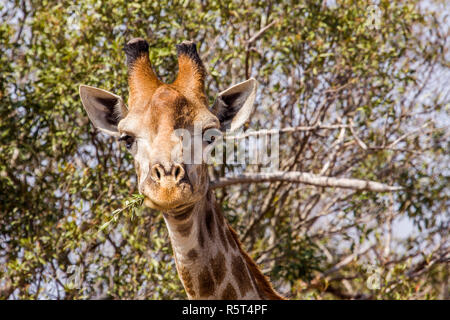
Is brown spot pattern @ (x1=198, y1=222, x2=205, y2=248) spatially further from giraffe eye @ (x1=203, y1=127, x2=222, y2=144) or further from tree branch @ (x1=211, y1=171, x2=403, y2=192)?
tree branch @ (x1=211, y1=171, x2=403, y2=192)

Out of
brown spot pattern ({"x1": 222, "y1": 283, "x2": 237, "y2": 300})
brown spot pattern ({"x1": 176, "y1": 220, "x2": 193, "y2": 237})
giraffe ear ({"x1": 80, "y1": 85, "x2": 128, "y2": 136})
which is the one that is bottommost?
brown spot pattern ({"x1": 222, "y1": 283, "x2": 237, "y2": 300})

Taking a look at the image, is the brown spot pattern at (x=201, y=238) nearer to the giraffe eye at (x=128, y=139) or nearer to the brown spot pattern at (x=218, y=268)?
the brown spot pattern at (x=218, y=268)

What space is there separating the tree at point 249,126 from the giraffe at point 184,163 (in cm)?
222

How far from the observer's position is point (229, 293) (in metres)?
4.64

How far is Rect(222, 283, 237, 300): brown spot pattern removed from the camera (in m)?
4.63

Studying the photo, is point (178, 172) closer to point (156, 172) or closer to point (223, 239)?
point (156, 172)

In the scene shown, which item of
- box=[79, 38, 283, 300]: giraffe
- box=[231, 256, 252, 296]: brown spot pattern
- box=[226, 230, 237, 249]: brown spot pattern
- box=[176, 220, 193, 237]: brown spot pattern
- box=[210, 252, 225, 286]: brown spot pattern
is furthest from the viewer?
box=[226, 230, 237, 249]: brown spot pattern

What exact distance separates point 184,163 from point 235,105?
1.06 metres

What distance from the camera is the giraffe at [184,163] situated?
3982 millimetres

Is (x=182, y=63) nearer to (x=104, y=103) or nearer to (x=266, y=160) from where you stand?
(x=104, y=103)

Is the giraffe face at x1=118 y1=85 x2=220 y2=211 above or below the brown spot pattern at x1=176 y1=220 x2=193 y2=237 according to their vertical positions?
above

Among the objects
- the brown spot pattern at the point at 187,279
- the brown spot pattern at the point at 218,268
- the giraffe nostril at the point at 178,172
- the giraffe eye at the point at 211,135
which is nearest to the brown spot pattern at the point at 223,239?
the brown spot pattern at the point at 218,268

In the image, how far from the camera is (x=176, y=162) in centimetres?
400

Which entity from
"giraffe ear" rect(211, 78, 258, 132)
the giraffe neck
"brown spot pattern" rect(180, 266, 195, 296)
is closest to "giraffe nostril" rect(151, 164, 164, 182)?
the giraffe neck
